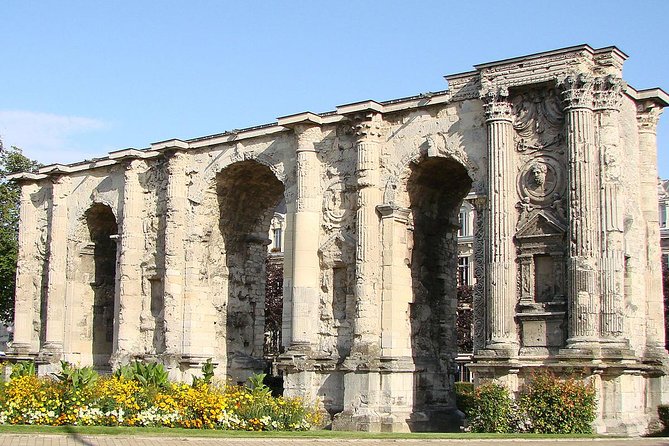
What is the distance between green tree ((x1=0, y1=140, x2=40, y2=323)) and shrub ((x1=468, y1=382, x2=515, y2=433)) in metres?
25.7

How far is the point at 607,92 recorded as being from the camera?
21375 millimetres

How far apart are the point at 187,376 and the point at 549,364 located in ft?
38.9

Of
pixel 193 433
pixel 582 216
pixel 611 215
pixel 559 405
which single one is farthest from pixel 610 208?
pixel 193 433

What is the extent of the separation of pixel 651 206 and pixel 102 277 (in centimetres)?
1960

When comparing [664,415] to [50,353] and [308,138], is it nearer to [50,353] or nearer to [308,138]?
[308,138]

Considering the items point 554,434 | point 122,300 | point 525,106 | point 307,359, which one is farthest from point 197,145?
→ point 554,434

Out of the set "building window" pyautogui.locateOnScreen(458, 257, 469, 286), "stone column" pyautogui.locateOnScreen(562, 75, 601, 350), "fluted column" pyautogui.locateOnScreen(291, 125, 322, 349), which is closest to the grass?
"stone column" pyautogui.locateOnScreen(562, 75, 601, 350)

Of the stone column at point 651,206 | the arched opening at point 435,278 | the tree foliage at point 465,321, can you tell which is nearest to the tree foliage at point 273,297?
the tree foliage at point 465,321

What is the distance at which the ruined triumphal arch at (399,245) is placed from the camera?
2125 centimetres

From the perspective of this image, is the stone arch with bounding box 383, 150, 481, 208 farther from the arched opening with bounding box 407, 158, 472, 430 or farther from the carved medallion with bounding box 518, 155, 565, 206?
the carved medallion with bounding box 518, 155, 565, 206

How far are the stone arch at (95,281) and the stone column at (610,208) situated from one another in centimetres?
1809

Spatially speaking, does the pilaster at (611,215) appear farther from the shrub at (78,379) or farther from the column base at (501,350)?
the shrub at (78,379)

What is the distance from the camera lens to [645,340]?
2297cm

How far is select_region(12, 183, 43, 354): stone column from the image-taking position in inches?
1367
